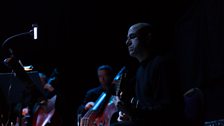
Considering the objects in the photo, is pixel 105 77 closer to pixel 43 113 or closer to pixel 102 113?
pixel 43 113

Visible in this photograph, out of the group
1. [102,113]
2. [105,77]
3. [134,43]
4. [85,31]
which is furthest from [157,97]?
[85,31]

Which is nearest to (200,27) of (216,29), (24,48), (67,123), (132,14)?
(216,29)

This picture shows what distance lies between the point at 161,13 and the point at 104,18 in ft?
4.15

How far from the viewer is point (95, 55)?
25.8ft

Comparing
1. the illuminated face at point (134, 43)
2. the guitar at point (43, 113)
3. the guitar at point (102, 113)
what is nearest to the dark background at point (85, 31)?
the guitar at point (43, 113)

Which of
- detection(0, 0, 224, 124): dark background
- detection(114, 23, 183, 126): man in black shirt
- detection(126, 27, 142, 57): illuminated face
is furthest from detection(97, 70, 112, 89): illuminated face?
detection(114, 23, 183, 126): man in black shirt

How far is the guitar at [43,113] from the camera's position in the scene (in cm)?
588

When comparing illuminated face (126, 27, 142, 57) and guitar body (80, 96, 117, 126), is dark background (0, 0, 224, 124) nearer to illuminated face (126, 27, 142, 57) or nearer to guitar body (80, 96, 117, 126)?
guitar body (80, 96, 117, 126)

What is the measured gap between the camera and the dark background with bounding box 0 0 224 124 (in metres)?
Answer: 6.64

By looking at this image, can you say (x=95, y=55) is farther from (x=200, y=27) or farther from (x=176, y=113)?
(x=176, y=113)

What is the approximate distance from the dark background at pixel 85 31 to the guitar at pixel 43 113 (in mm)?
1481

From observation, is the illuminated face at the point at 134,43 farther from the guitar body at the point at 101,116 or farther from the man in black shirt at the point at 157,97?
the guitar body at the point at 101,116

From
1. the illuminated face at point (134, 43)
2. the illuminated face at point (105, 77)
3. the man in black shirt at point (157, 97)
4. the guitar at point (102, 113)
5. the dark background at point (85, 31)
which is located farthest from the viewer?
the dark background at point (85, 31)

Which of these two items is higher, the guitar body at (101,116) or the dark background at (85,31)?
the dark background at (85,31)
